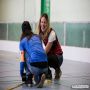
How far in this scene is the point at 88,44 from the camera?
1606cm

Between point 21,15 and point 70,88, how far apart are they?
1434 cm

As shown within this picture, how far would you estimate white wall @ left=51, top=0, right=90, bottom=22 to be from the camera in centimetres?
1639

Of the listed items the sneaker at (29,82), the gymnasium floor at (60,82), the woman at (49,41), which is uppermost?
the woman at (49,41)

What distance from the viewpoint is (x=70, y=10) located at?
57.1ft

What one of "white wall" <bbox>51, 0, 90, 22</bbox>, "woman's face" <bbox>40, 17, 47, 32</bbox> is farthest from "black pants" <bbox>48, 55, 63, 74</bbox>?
"white wall" <bbox>51, 0, 90, 22</bbox>

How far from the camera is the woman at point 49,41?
31.3 ft

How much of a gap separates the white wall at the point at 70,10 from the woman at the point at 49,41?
662 cm

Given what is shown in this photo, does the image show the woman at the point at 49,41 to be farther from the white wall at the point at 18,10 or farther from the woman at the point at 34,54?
the white wall at the point at 18,10

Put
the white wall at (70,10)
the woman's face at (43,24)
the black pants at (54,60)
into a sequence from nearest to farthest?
the woman's face at (43,24)
the black pants at (54,60)
the white wall at (70,10)

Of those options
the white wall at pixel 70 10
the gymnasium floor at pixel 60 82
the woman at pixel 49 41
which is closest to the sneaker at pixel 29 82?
the gymnasium floor at pixel 60 82

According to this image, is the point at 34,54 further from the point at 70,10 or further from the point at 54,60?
the point at 70,10

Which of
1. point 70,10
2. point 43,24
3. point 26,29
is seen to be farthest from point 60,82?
point 70,10

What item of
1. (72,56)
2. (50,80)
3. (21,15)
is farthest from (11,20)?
(50,80)

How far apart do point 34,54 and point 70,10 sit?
29.4 ft
